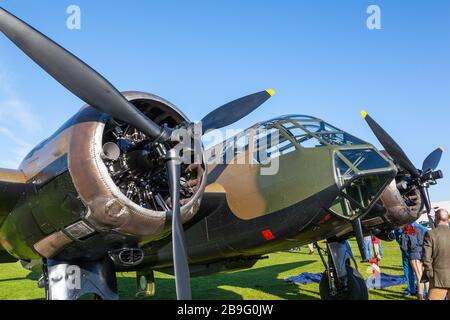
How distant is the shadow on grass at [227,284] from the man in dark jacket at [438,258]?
14.0 feet

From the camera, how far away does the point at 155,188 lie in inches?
224

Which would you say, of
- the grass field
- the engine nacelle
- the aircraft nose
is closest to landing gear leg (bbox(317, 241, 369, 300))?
the grass field

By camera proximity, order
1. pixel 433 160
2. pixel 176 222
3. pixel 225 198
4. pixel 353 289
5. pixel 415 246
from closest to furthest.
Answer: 1. pixel 176 222
2. pixel 225 198
3. pixel 353 289
4. pixel 415 246
5. pixel 433 160

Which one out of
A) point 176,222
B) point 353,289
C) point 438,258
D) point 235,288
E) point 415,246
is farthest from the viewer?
point 235,288

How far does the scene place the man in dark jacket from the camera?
6.42 metres

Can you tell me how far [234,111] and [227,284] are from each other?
7.91 m

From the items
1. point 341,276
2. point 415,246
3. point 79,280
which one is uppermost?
point 79,280

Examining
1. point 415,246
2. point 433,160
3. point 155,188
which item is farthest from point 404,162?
point 155,188

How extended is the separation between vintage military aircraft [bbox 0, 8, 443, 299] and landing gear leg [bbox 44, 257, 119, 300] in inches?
0.6

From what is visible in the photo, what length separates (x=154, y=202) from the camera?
18.2 ft

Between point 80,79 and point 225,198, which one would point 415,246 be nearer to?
point 225,198

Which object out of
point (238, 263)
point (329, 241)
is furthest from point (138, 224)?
point (329, 241)

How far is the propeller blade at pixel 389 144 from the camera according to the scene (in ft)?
28.3
